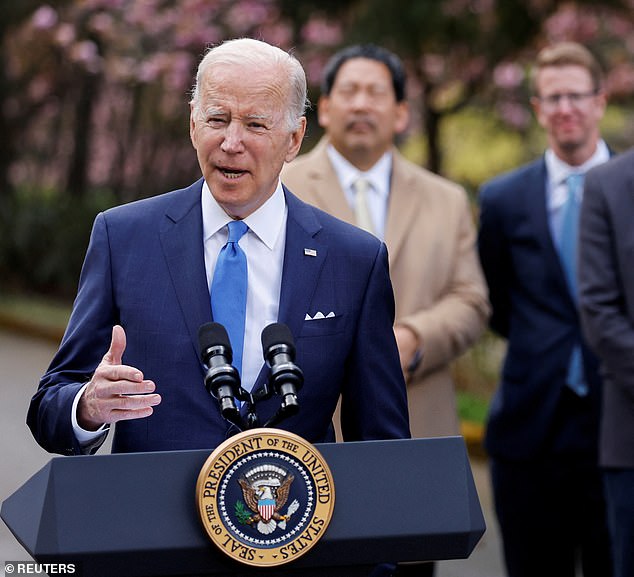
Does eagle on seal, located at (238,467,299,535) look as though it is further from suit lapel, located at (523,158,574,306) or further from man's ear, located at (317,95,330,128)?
suit lapel, located at (523,158,574,306)

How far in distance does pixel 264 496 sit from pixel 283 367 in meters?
0.25

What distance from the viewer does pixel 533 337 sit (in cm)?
552

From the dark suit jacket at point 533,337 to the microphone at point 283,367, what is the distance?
287 centimetres

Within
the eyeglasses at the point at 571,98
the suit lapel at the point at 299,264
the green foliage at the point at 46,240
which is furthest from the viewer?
the green foliage at the point at 46,240

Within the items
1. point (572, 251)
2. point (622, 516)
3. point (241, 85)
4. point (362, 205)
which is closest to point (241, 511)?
point (241, 85)

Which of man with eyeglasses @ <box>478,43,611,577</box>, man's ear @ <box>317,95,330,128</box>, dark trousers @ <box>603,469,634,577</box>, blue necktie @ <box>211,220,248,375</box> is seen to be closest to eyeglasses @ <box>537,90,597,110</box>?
man with eyeglasses @ <box>478,43,611,577</box>

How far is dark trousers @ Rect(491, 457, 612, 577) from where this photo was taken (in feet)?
18.1

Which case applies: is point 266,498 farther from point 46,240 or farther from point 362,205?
point 46,240

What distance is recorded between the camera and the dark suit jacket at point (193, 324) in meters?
3.08

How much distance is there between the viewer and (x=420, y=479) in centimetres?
270

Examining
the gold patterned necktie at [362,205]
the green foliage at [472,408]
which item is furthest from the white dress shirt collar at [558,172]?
the green foliage at [472,408]

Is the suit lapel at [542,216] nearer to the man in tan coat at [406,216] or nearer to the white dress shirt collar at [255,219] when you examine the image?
the man in tan coat at [406,216]

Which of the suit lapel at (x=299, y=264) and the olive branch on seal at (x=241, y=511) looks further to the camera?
the suit lapel at (x=299, y=264)

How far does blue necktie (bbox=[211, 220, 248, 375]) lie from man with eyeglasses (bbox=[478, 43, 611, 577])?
2.56 m
